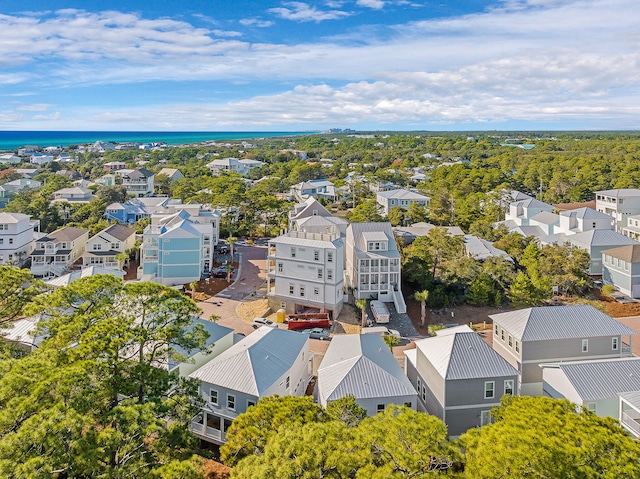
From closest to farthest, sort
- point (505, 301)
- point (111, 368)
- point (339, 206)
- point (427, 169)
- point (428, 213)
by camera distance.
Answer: point (111, 368), point (505, 301), point (428, 213), point (339, 206), point (427, 169)

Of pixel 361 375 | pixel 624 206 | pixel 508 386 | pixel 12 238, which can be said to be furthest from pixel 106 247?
pixel 624 206

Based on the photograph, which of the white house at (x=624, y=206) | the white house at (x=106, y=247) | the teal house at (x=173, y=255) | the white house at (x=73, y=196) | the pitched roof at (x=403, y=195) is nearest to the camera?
the teal house at (x=173, y=255)

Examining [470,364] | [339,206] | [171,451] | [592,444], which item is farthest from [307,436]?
[339,206]

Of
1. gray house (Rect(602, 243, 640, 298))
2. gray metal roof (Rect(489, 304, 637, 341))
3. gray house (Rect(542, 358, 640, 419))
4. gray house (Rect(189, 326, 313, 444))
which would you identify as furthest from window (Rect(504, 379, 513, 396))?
gray house (Rect(602, 243, 640, 298))

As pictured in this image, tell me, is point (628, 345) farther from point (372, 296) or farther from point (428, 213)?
point (428, 213)

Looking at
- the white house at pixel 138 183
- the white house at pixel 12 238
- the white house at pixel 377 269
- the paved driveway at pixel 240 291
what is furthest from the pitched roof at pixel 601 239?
the white house at pixel 138 183

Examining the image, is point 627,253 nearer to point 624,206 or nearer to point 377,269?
point 377,269

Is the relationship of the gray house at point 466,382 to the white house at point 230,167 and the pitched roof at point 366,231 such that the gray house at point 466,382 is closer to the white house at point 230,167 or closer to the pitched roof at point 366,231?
the pitched roof at point 366,231
